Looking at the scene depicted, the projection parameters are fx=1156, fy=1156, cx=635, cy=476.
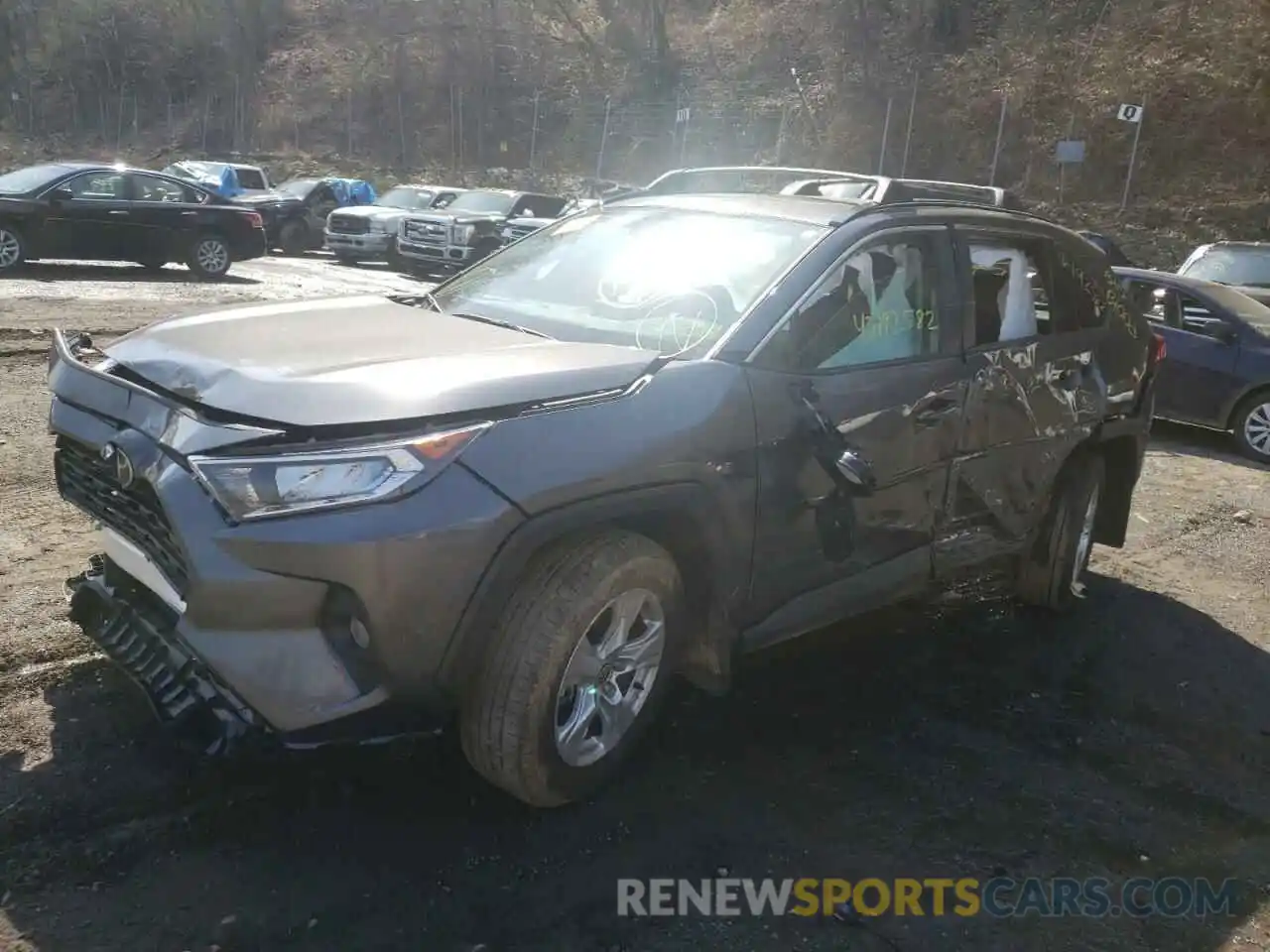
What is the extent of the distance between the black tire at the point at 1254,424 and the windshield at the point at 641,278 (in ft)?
23.8

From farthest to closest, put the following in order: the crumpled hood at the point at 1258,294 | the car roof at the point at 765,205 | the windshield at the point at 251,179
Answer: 1. the windshield at the point at 251,179
2. the crumpled hood at the point at 1258,294
3. the car roof at the point at 765,205

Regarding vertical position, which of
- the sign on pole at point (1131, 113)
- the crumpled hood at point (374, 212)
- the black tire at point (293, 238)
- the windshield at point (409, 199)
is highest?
the sign on pole at point (1131, 113)

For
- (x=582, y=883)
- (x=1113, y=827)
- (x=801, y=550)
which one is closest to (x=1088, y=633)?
(x=1113, y=827)

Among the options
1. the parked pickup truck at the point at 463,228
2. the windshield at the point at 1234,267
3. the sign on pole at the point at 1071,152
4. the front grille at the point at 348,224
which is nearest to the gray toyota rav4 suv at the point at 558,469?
the windshield at the point at 1234,267

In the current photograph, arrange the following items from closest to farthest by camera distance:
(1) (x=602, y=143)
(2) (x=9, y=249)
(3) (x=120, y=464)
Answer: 1. (3) (x=120, y=464)
2. (2) (x=9, y=249)
3. (1) (x=602, y=143)

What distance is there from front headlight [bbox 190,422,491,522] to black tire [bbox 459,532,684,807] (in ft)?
1.46

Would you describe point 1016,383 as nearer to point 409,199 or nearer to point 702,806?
point 702,806

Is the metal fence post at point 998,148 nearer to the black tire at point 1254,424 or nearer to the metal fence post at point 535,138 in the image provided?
the metal fence post at point 535,138

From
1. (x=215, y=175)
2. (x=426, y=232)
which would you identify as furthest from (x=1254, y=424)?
(x=215, y=175)

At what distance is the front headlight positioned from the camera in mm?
2729

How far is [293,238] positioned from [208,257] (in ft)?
25.3

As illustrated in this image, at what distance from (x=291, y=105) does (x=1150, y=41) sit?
32.4m

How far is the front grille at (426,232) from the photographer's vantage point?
20.4m

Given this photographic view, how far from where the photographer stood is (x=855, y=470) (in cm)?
370
